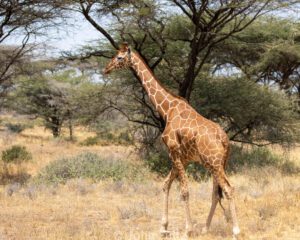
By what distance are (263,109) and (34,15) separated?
7.41 meters

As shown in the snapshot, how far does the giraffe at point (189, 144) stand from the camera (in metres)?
6.76

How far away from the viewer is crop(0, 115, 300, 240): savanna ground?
7.36 m

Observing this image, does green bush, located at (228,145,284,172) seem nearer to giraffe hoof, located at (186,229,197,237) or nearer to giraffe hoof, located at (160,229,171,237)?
giraffe hoof, located at (186,229,197,237)

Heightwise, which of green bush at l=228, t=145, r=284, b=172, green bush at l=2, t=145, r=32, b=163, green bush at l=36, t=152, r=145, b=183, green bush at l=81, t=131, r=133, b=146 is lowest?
green bush at l=81, t=131, r=133, b=146

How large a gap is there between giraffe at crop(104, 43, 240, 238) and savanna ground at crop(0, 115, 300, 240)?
0.60 meters

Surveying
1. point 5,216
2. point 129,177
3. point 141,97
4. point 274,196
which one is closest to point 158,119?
point 141,97

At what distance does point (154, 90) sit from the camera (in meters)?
8.02

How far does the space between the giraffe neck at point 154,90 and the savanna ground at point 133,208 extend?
1927mm

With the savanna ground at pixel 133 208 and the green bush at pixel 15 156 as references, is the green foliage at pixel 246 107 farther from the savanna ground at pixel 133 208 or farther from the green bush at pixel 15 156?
the green bush at pixel 15 156

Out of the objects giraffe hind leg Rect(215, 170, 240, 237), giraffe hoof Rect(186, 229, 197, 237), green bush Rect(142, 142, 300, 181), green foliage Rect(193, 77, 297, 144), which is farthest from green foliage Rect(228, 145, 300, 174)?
giraffe hind leg Rect(215, 170, 240, 237)

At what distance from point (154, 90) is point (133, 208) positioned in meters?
2.27

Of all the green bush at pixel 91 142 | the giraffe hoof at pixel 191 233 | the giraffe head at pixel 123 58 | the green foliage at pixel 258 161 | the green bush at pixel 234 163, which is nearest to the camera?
the giraffe hoof at pixel 191 233

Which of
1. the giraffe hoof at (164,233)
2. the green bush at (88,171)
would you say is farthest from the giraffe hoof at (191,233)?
the green bush at (88,171)

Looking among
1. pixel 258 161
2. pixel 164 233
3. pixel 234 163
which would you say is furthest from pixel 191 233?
pixel 258 161
